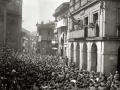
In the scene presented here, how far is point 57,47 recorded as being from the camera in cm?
3925

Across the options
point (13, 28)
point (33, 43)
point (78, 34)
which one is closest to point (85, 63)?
point (78, 34)

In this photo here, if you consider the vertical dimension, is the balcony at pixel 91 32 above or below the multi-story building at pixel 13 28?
below

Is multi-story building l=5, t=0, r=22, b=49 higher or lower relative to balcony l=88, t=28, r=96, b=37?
higher

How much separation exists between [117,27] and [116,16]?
1103 millimetres

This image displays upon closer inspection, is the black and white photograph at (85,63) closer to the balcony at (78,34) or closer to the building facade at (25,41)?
the balcony at (78,34)

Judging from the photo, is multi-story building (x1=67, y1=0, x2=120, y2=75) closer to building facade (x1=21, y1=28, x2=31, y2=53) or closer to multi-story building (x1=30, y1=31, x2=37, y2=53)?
building facade (x1=21, y1=28, x2=31, y2=53)

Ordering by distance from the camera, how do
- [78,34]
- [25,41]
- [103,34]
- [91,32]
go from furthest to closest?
[25,41] → [78,34] → [91,32] → [103,34]

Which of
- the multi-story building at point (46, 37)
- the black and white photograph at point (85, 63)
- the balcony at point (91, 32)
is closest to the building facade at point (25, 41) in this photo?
the multi-story building at point (46, 37)

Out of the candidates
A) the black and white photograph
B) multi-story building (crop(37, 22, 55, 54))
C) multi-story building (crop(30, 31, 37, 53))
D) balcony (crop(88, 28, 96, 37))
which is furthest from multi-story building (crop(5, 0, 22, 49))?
multi-story building (crop(30, 31, 37, 53))

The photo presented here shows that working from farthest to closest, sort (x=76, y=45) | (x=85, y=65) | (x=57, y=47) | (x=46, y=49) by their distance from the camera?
(x=46, y=49)
(x=57, y=47)
(x=76, y=45)
(x=85, y=65)

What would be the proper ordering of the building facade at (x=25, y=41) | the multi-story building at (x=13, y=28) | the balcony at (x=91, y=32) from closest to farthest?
the balcony at (x=91, y=32) → the multi-story building at (x=13, y=28) → the building facade at (x=25, y=41)

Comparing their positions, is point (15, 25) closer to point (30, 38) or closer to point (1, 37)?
point (1, 37)

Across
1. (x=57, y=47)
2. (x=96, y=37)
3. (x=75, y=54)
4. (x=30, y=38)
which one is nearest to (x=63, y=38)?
(x=57, y=47)

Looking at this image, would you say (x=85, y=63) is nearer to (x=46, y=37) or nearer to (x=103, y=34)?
(x=103, y=34)
